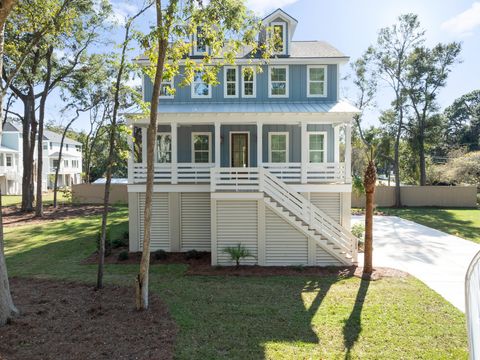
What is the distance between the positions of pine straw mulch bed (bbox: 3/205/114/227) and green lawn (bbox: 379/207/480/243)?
22.6 metres

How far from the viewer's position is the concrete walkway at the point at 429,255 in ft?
30.7

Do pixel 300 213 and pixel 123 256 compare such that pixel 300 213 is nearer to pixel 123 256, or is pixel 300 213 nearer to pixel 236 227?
pixel 236 227

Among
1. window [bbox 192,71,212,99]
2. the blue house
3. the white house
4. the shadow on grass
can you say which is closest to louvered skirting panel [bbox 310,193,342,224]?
the blue house

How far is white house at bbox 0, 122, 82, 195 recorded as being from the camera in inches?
1549

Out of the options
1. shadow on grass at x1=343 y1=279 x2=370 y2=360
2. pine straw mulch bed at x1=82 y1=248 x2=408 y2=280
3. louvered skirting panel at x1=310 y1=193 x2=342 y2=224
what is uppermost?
louvered skirting panel at x1=310 y1=193 x2=342 y2=224

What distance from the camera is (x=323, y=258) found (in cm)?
1113

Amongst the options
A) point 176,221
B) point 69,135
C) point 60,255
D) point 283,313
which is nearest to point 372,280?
point 283,313

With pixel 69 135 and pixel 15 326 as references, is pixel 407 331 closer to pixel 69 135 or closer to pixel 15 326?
pixel 15 326

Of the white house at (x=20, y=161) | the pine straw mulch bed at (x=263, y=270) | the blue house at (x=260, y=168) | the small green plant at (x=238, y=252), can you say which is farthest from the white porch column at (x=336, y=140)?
the white house at (x=20, y=161)

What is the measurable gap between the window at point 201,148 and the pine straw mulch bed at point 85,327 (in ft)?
26.4

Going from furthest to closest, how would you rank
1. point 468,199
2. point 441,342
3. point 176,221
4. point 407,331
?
point 468,199
point 176,221
point 407,331
point 441,342

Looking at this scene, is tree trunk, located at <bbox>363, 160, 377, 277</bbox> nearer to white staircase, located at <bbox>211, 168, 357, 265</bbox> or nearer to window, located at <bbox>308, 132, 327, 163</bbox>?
white staircase, located at <bbox>211, 168, 357, 265</bbox>

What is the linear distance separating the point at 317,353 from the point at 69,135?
69.9 m

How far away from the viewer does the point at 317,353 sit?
5.71m
